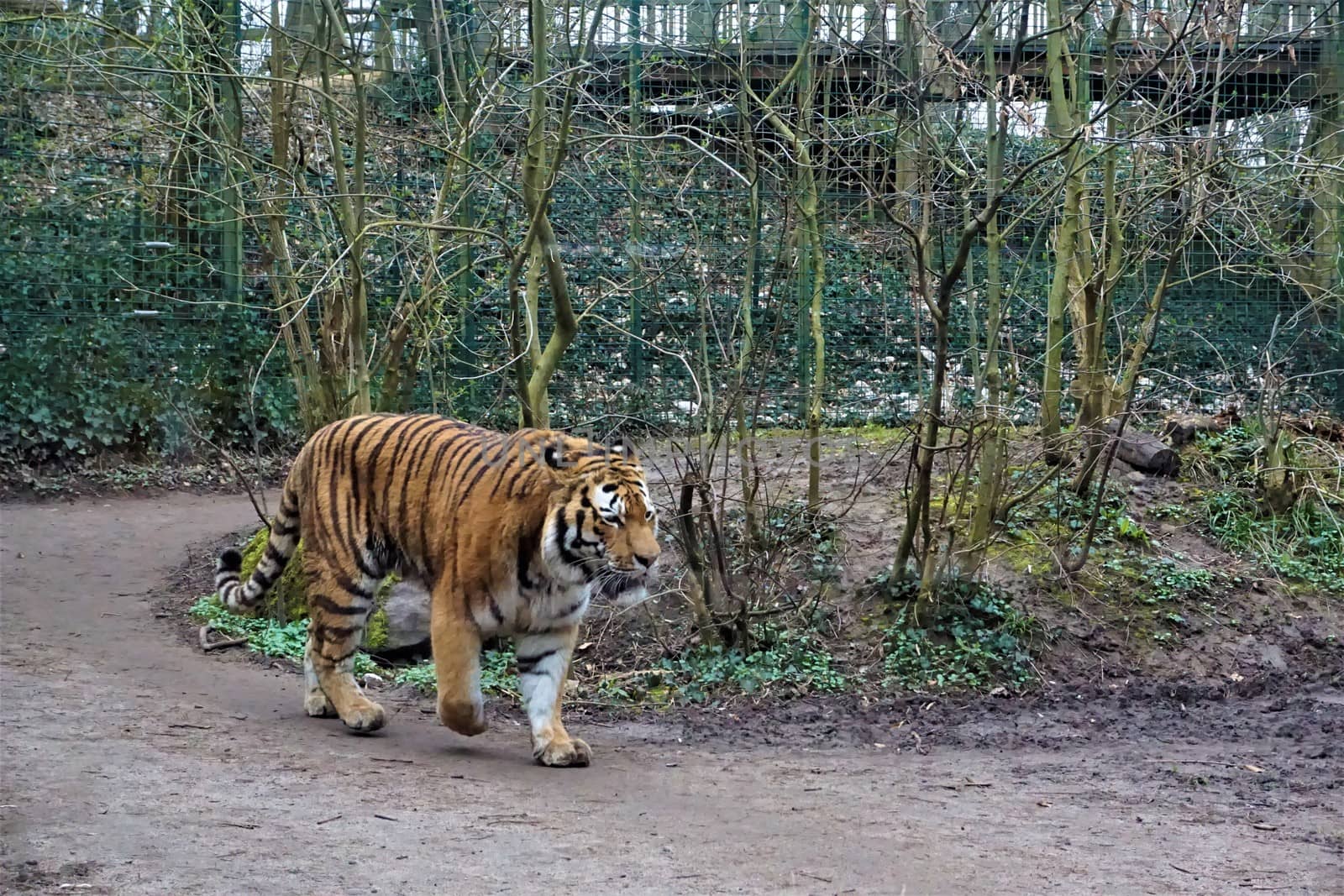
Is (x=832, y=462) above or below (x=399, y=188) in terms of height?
below

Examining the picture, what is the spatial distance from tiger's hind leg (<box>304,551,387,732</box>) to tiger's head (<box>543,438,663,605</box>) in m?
1.11

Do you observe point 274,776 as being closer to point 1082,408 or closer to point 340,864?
point 340,864

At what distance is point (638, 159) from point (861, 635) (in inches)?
147

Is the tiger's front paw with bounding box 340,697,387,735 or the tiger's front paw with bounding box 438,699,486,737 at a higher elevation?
the tiger's front paw with bounding box 438,699,486,737

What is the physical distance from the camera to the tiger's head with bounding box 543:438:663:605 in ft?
17.2

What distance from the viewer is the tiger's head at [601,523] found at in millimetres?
5238

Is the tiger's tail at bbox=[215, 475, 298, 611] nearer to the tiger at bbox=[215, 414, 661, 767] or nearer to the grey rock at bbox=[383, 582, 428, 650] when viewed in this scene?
the tiger at bbox=[215, 414, 661, 767]

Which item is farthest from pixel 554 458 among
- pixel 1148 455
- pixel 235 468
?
pixel 1148 455

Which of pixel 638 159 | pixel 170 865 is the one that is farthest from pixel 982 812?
pixel 638 159

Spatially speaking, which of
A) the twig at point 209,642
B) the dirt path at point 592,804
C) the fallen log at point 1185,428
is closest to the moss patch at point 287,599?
the twig at point 209,642

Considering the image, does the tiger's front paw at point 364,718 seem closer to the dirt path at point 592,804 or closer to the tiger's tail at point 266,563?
the dirt path at point 592,804

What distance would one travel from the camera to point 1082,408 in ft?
26.9

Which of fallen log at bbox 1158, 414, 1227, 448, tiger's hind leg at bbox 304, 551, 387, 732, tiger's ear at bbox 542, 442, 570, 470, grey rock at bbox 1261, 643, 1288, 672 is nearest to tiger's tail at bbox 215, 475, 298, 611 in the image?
tiger's hind leg at bbox 304, 551, 387, 732

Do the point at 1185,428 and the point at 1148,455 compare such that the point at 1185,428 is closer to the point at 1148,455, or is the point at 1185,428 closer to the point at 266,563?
the point at 1148,455
